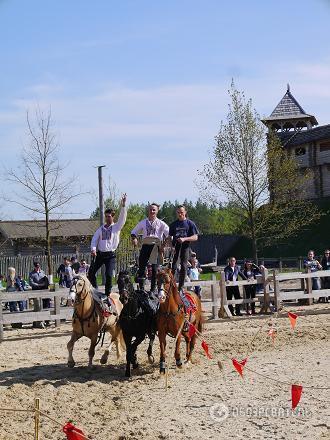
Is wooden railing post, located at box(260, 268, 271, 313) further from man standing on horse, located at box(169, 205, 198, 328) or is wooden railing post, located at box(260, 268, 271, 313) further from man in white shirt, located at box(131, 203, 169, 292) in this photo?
man in white shirt, located at box(131, 203, 169, 292)

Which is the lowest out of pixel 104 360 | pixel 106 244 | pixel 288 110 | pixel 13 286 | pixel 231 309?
pixel 104 360

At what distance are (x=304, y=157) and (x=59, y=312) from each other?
4383cm

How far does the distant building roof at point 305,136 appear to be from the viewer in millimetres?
57188

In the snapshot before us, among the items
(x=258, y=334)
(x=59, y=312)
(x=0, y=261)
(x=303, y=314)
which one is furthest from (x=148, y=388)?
(x=0, y=261)

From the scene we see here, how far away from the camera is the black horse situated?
12117 mm

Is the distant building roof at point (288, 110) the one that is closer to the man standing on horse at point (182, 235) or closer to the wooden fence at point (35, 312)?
the wooden fence at point (35, 312)

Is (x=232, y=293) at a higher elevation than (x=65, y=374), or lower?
higher

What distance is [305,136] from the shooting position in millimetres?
58688

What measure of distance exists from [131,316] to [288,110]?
2019 inches

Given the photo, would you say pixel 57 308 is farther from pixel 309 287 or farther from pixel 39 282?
pixel 309 287

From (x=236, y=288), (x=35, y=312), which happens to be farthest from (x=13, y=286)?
(x=236, y=288)

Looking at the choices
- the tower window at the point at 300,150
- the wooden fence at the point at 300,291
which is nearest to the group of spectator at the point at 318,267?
the wooden fence at the point at 300,291

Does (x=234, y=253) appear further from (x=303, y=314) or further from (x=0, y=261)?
(x=303, y=314)

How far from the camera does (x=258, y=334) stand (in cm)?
1639
